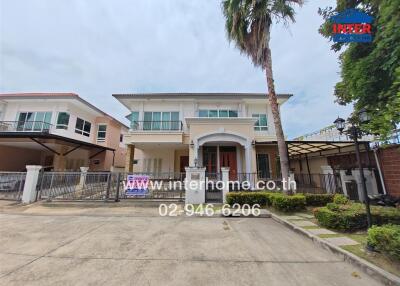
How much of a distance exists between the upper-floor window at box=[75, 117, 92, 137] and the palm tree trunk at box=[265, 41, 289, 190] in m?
20.0

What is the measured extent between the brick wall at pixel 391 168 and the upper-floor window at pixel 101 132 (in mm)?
25690

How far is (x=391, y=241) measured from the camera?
362 cm

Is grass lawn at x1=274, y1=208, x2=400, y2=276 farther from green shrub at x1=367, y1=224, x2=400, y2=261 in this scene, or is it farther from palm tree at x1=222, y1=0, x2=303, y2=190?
palm tree at x1=222, y1=0, x2=303, y2=190

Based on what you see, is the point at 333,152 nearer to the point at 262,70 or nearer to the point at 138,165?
the point at 262,70

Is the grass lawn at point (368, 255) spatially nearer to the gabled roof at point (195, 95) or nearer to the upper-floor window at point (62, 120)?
the gabled roof at point (195, 95)

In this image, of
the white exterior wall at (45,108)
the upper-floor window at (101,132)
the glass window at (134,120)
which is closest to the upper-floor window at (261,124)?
the glass window at (134,120)

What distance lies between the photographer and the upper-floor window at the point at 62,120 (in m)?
18.6

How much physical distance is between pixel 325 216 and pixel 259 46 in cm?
912

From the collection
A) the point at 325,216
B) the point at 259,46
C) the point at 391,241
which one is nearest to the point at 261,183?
the point at 325,216

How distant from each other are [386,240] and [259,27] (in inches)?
422

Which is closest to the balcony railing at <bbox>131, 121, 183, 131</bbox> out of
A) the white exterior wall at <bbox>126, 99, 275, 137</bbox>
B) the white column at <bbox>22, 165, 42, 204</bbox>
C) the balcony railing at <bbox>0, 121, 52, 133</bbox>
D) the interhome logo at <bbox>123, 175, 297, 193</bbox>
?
the white exterior wall at <bbox>126, 99, 275, 137</bbox>

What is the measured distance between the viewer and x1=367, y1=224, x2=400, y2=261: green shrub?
3541mm

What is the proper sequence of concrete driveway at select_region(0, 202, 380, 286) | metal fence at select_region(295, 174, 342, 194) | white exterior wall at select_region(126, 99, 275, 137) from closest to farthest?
1. concrete driveway at select_region(0, 202, 380, 286)
2. metal fence at select_region(295, 174, 342, 194)
3. white exterior wall at select_region(126, 99, 275, 137)

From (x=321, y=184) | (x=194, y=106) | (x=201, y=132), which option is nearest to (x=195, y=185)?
(x=201, y=132)
